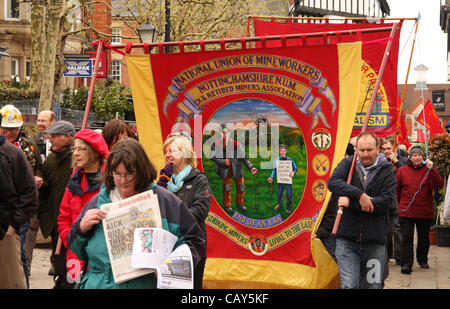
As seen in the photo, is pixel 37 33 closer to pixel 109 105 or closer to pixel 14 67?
pixel 109 105

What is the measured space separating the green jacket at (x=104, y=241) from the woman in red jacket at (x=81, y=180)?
1.70 meters

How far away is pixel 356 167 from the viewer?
720 centimetres

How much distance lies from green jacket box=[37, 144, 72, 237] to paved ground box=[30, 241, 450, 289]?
4.63ft

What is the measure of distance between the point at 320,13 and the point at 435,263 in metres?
39.8

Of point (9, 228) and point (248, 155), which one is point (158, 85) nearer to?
point (248, 155)

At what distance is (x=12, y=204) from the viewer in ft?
19.7

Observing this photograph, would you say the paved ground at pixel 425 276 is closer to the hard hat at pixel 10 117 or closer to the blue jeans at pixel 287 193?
the blue jeans at pixel 287 193

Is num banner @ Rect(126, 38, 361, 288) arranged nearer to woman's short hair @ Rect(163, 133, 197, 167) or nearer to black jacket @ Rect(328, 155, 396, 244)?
black jacket @ Rect(328, 155, 396, 244)

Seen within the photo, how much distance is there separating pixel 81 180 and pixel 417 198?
6.70 m

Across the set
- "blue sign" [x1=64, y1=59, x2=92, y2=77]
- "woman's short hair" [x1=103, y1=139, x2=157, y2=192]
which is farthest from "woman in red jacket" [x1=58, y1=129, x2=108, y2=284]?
"blue sign" [x1=64, y1=59, x2=92, y2=77]

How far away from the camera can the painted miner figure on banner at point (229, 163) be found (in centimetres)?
852

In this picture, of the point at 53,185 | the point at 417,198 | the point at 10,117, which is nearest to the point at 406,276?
the point at 417,198

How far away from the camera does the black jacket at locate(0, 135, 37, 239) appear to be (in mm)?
5961
